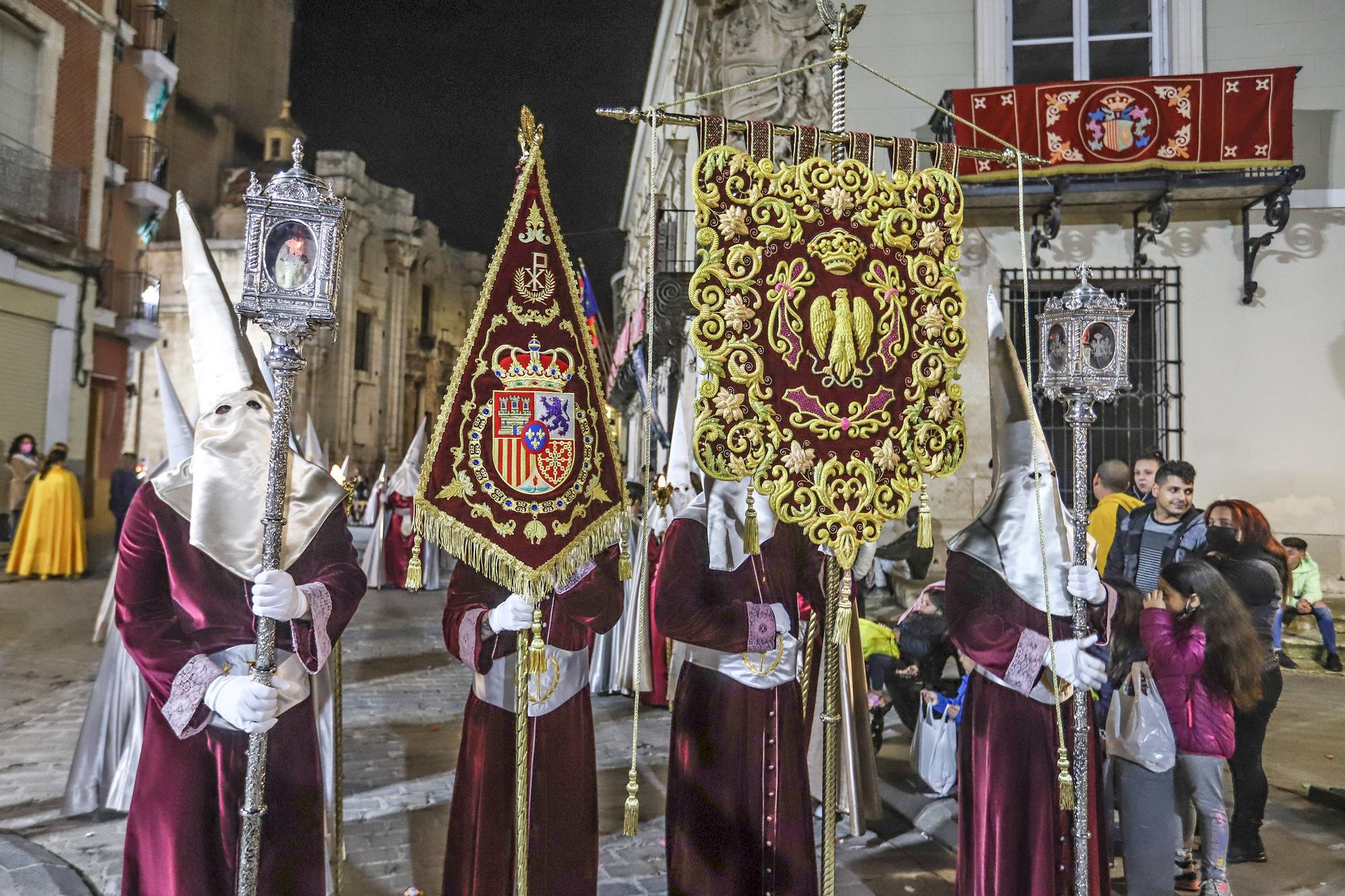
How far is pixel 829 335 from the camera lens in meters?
2.80

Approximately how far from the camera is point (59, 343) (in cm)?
1627

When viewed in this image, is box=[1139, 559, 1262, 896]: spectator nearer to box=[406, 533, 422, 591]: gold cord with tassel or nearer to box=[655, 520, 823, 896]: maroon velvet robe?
box=[655, 520, 823, 896]: maroon velvet robe

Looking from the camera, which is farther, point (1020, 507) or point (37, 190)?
point (37, 190)

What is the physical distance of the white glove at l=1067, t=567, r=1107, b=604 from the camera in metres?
2.73

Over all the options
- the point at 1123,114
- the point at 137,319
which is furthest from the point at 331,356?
the point at 1123,114

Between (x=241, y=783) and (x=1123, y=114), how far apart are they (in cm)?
911

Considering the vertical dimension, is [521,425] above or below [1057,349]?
below

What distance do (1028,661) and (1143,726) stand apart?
909 millimetres

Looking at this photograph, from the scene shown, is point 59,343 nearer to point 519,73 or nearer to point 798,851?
point 519,73

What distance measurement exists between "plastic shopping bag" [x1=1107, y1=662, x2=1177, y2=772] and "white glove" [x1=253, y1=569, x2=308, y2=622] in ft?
10.0

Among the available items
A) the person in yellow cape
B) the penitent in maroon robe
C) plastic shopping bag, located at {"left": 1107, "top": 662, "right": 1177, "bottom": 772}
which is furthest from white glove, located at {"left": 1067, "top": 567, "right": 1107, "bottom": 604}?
the person in yellow cape

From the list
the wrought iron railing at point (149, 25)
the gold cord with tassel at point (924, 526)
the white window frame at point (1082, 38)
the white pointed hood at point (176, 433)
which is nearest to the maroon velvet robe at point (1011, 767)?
the gold cord with tassel at point (924, 526)

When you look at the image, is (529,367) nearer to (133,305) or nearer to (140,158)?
(133,305)

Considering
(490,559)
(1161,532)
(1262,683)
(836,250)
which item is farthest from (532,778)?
(1262,683)
